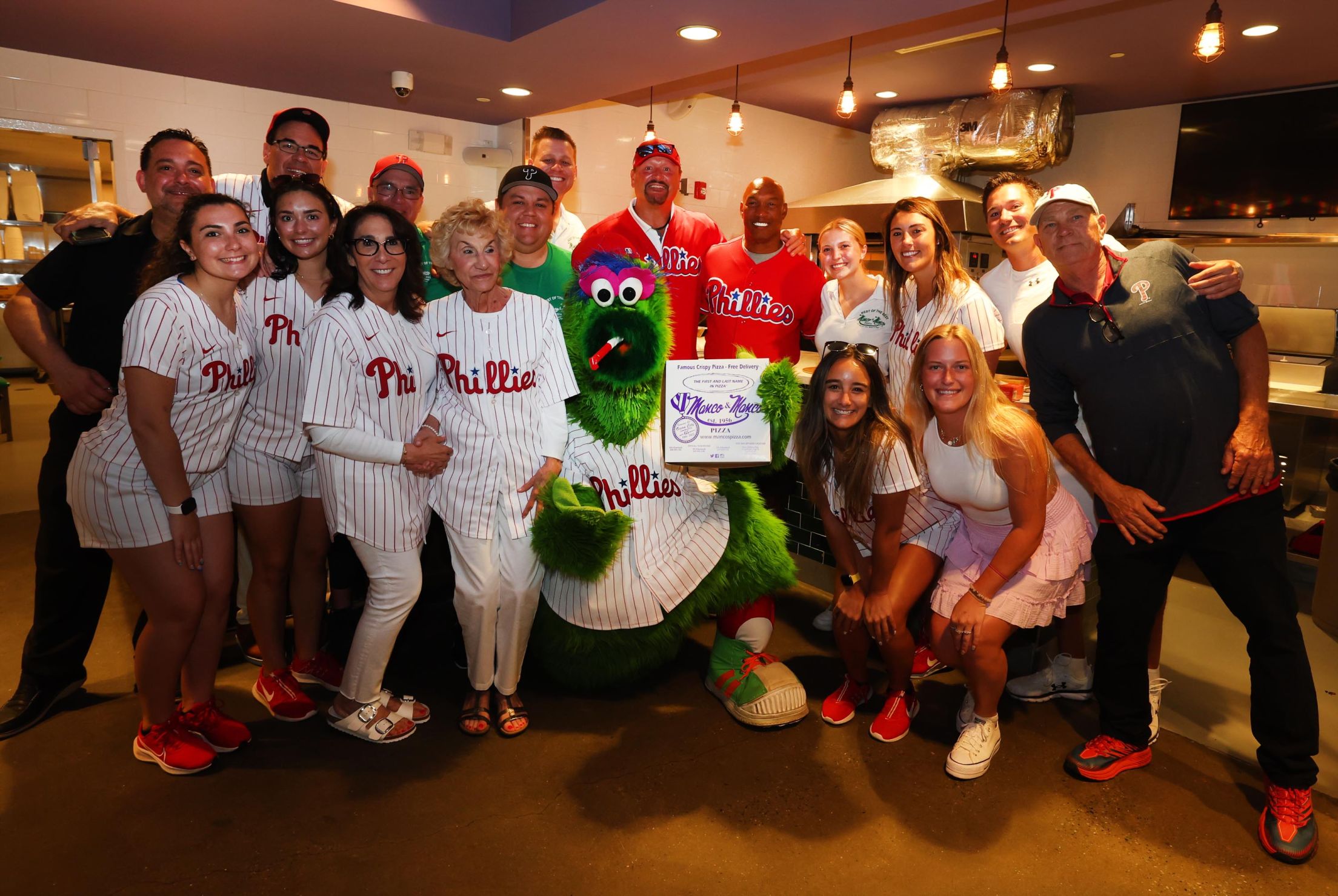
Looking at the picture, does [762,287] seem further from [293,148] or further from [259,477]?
[259,477]

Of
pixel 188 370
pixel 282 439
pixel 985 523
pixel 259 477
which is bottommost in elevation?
pixel 985 523

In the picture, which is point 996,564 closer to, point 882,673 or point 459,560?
point 882,673

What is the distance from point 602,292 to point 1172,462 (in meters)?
1.53

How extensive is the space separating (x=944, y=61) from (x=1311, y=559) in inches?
128

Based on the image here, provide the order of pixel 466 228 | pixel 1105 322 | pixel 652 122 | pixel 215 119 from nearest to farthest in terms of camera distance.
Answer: pixel 1105 322 < pixel 466 228 < pixel 215 119 < pixel 652 122

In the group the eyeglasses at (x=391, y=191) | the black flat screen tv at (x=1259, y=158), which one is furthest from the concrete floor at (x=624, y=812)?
the black flat screen tv at (x=1259, y=158)

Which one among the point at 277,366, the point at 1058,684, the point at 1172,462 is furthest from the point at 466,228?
the point at 1058,684

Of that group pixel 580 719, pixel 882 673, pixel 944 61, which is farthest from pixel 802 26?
pixel 580 719

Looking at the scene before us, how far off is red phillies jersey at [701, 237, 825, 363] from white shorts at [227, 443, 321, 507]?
1.49 metres

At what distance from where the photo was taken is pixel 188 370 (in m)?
1.94

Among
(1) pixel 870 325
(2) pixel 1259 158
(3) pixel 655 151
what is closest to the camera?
(1) pixel 870 325

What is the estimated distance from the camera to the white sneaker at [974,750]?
218 centimetres

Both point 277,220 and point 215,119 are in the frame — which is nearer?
point 277,220

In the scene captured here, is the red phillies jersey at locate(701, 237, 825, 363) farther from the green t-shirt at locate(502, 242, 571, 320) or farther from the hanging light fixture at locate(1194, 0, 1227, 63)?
the hanging light fixture at locate(1194, 0, 1227, 63)
